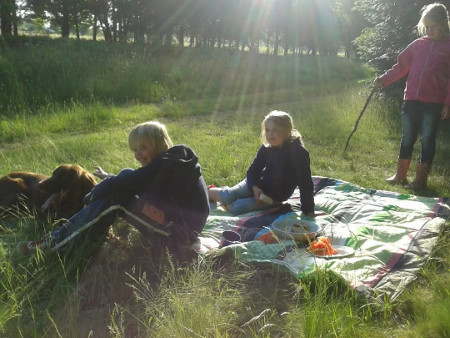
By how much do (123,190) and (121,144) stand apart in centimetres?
381

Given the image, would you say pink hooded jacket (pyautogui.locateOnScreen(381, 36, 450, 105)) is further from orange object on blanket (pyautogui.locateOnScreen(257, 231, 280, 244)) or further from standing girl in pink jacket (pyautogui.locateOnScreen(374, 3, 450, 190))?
orange object on blanket (pyautogui.locateOnScreen(257, 231, 280, 244))

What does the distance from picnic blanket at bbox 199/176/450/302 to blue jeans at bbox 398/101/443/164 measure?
98 cm

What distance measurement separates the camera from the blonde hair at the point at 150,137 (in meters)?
3.21

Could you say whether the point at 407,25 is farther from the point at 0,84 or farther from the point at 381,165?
the point at 0,84

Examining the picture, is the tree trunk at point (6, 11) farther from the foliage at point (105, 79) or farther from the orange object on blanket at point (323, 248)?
the orange object on blanket at point (323, 248)

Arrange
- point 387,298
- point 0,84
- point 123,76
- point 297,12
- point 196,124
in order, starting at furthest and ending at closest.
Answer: point 297,12, point 123,76, point 0,84, point 196,124, point 387,298

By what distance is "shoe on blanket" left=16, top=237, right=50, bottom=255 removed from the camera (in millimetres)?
2991

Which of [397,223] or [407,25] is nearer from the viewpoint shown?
[397,223]

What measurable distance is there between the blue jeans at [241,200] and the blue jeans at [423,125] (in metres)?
2.21

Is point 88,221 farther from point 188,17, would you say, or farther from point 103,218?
point 188,17

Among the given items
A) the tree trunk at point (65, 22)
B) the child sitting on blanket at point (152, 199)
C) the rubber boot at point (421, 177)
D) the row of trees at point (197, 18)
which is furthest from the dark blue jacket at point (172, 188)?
the tree trunk at point (65, 22)

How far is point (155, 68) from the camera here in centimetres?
1331

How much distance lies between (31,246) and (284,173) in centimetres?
241

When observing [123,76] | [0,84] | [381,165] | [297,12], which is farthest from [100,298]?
[297,12]
